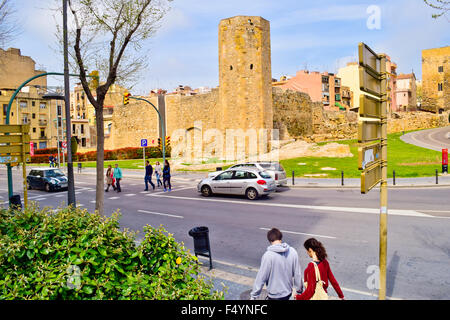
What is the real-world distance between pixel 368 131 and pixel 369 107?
271 millimetres

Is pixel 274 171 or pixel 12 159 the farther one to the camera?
pixel 274 171

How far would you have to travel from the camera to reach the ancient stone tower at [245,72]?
33.9m

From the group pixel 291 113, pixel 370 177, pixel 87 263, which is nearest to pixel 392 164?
pixel 291 113

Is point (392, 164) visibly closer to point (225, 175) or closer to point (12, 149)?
point (225, 175)

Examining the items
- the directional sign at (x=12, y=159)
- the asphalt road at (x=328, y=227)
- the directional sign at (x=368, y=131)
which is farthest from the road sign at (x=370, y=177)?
the directional sign at (x=12, y=159)

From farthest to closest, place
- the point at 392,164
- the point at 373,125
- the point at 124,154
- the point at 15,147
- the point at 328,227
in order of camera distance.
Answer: the point at 124,154, the point at 392,164, the point at 328,227, the point at 15,147, the point at 373,125

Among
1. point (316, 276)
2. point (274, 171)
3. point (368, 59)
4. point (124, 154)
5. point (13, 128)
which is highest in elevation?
point (368, 59)

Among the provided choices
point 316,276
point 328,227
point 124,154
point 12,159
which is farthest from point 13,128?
point 124,154

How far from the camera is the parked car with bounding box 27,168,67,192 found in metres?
22.3

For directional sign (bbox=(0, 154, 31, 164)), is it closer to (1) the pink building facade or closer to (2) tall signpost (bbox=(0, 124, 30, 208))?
(2) tall signpost (bbox=(0, 124, 30, 208))

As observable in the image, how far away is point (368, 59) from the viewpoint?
390cm

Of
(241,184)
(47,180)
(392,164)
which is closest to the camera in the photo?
(241,184)

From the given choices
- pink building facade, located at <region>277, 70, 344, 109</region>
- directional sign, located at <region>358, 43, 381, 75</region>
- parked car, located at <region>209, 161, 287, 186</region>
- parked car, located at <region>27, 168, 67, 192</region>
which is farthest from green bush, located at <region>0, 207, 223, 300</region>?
pink building facade, located at <region>277, 70, 344, 109</region>

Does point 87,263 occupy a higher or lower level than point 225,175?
higher
